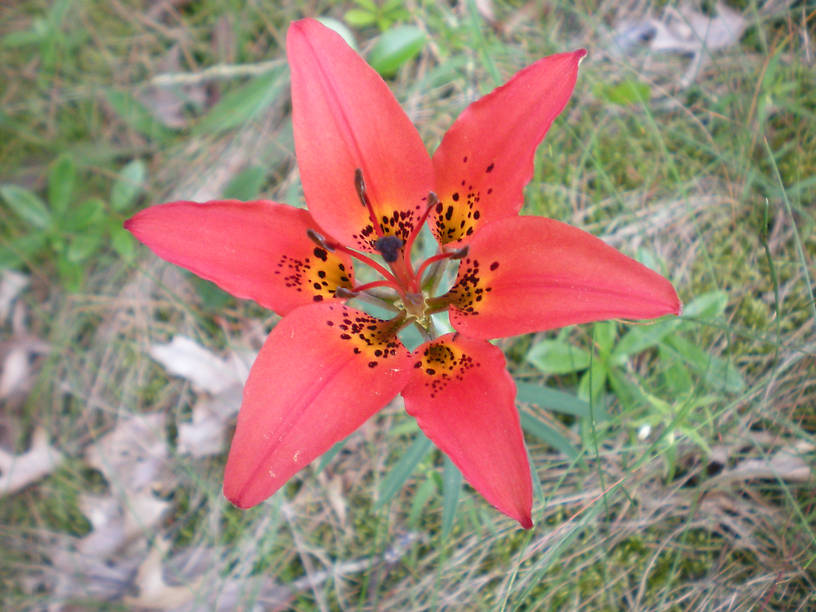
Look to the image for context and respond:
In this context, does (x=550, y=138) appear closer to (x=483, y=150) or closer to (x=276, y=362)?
(x=483, y=150)

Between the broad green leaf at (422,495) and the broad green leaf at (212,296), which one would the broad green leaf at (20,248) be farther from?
the broad green leaf at (422,495)

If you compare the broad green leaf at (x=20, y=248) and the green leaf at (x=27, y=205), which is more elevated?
the green leaf at (x=27, y=205)

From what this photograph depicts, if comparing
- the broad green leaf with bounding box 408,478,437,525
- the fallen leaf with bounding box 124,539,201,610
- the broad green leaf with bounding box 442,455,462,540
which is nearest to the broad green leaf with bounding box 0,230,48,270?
the fallen leaf with bounding box 124,539,201,610

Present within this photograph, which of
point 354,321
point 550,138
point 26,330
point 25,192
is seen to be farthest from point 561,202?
point 26,330

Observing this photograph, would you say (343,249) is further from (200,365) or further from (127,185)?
(127,185)

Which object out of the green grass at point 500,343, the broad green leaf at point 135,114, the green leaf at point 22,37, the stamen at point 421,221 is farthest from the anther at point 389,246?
the green leaf at point 22,37

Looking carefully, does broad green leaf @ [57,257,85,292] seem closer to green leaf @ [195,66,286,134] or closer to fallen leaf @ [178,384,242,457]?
fallen leaf @ [178,384,242,457]

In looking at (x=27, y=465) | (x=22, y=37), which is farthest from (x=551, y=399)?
(x=22, y=37)
